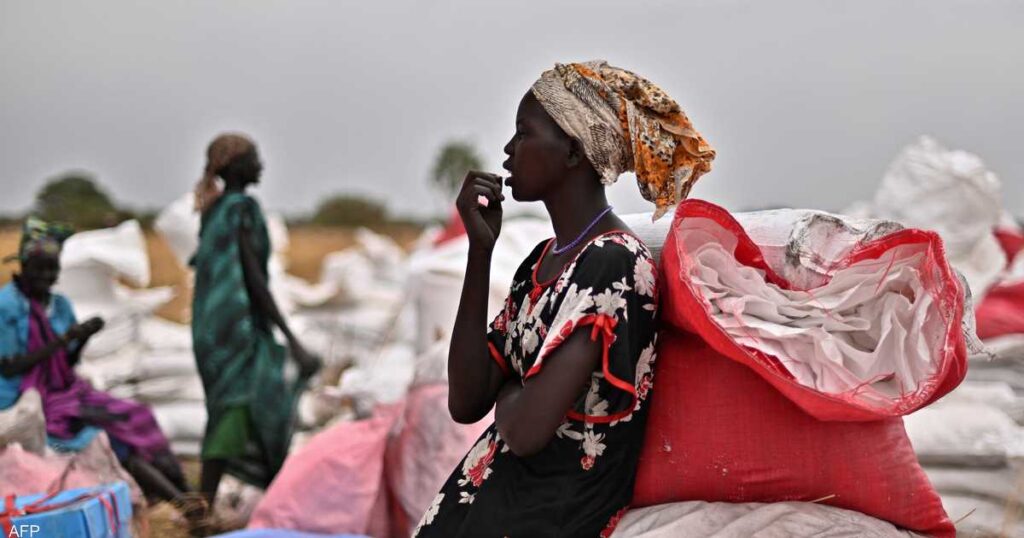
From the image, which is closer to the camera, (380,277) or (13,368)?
(13,368)

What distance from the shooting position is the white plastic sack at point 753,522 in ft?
6.21

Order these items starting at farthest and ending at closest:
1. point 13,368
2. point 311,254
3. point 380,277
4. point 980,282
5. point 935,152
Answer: point 311,254
point 380,277
point 935,152
point 980,282
point 13,368

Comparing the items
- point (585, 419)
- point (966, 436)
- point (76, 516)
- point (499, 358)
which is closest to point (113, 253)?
point (76, 516)

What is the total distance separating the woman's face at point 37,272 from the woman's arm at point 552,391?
308 cm

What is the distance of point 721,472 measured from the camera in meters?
1.93

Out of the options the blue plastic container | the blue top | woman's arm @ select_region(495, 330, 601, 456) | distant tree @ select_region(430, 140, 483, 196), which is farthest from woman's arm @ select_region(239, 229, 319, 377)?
distant tree @ select_region(430, 140, 483, 196)

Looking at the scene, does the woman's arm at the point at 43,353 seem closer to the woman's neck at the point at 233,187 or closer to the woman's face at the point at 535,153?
the woman's neck at the point at 233,187

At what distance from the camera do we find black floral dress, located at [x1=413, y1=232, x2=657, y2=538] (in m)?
1.77

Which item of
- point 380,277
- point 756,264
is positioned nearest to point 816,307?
point 756,264

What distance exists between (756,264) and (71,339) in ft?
10.0

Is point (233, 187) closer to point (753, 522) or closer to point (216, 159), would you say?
point (216, 159)

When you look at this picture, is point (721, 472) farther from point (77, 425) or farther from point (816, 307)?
point (77, 425)

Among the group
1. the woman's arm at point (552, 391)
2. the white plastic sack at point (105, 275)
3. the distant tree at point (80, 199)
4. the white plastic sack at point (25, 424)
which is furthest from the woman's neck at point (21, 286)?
the distant tree at point (80, 199)

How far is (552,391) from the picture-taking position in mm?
1732
